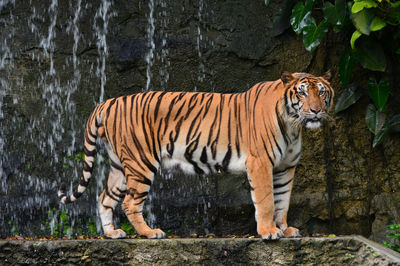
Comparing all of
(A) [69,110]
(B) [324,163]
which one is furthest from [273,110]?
(A) [69,110]

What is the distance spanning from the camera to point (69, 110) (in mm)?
7234

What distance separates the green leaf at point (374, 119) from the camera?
660cm

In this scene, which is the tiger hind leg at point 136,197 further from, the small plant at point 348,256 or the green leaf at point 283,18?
the green leaf at point 283,18

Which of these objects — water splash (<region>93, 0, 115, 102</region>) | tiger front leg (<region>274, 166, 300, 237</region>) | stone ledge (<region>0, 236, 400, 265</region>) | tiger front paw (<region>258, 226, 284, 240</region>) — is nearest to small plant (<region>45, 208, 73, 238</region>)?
water splash (<region>93, 0, 115, 102</region>)

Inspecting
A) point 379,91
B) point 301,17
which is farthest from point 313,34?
point 379,91

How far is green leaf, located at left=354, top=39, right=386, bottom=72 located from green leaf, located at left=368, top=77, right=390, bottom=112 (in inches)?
8.4

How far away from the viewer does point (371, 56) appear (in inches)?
259

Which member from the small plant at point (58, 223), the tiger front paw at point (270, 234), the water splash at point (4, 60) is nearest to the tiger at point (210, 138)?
the tiger front paw at point (270, 234)

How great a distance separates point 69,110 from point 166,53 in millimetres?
1408

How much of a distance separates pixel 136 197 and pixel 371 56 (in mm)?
3290

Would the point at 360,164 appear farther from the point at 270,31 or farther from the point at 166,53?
the point at 166,53

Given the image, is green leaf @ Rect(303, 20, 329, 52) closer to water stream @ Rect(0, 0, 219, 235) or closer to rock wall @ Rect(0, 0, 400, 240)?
rock wall @ Rect(0, 0, 400, 240)

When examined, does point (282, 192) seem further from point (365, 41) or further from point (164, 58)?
point (164, 58)

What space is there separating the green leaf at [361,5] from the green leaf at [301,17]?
0.60 metres
